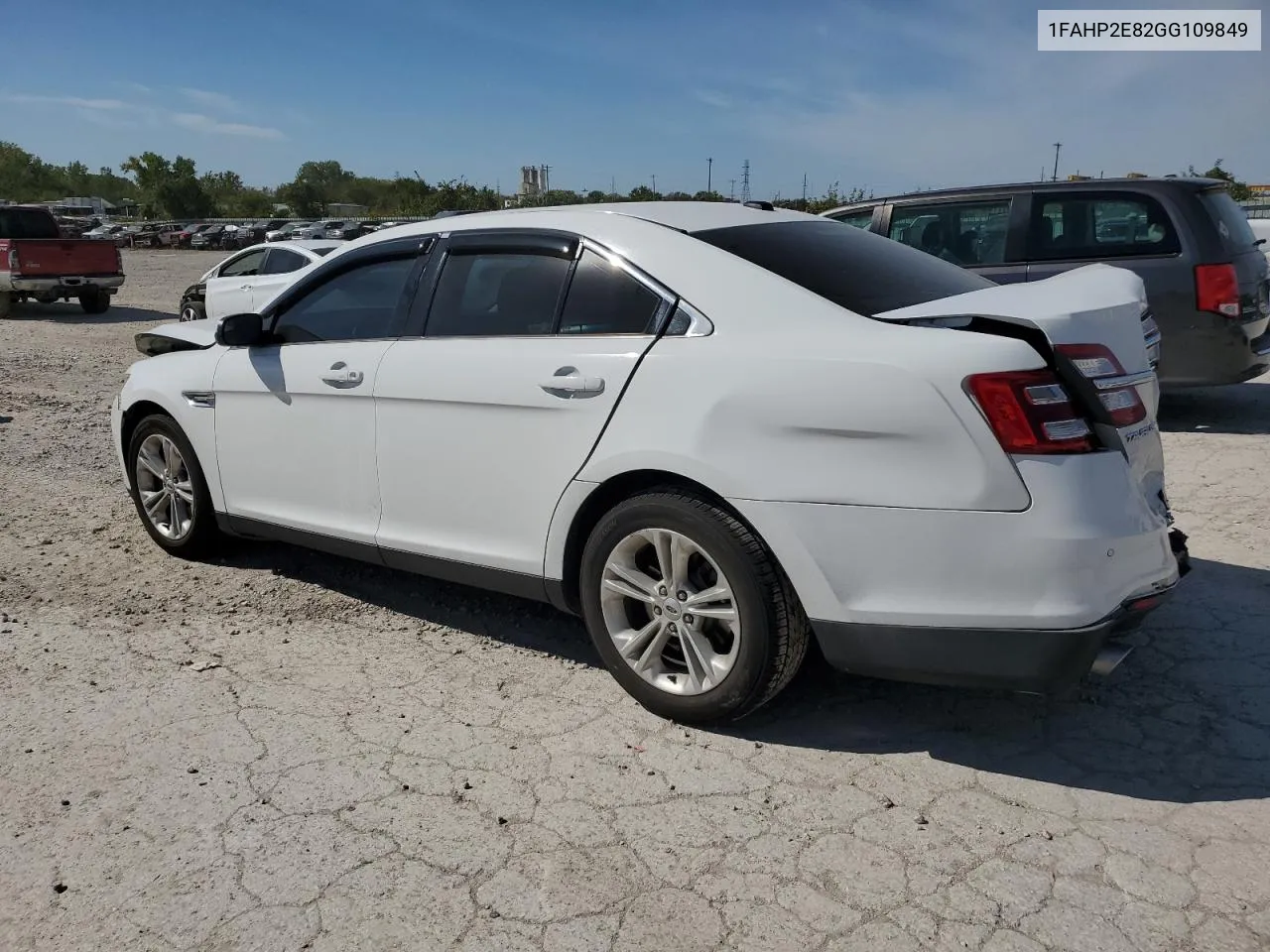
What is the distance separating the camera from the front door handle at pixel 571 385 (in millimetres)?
3535

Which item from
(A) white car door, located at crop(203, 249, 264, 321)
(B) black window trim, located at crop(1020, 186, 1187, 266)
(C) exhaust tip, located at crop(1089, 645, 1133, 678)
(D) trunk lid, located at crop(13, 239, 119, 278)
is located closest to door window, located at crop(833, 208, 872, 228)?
(B) black window trim, located at crop(1020, 186, 1187, 266)

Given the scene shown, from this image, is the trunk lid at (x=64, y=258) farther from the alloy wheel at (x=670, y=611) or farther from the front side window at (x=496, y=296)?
the alloy wheel at (x=670, y=611)

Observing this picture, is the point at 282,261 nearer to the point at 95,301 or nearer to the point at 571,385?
the point at 95,301

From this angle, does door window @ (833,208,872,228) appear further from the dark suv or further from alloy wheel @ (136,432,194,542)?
alloy wheel @ (136,432,194,542)

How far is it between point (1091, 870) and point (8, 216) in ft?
67.9

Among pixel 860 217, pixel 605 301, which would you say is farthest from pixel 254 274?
pixel 605 301

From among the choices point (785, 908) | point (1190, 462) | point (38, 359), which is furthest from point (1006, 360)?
point (38, 359)

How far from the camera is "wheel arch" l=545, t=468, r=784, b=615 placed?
3.33 metres

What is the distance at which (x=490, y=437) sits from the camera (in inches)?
150

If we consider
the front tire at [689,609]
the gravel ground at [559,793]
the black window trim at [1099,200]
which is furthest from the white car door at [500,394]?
the black window trim at [1099,200]

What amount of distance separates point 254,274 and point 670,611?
41.1ft

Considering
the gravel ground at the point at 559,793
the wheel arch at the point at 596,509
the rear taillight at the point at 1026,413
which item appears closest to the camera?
the gravel ground at the point at 559,793

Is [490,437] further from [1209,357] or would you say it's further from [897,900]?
[1209,357]

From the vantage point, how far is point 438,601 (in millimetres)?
4777
